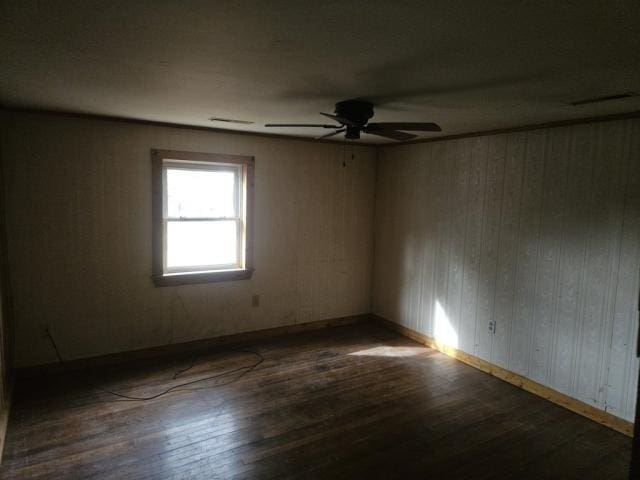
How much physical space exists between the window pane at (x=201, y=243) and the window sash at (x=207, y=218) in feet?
0.12

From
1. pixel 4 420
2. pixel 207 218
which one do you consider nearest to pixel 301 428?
pixel 4 420

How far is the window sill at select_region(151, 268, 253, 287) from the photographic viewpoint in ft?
14.3

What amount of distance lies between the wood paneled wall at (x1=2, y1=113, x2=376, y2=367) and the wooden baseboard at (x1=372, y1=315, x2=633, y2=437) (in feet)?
4.51

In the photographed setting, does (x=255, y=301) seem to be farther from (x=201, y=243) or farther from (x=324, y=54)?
(x=324, y=54)

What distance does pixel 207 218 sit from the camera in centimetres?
461

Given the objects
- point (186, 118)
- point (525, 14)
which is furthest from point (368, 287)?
point (525, 14)

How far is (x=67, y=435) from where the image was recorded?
2975mm

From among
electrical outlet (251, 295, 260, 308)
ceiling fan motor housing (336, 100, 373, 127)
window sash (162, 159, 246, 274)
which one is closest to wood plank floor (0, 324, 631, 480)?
electrical outlet (251, 295, 260, 308)

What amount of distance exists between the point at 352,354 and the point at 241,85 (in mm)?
3160

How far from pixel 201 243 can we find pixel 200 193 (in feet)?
1.83

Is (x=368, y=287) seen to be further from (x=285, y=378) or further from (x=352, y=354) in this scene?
(x=285, y=378)

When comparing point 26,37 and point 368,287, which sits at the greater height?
point 26,37

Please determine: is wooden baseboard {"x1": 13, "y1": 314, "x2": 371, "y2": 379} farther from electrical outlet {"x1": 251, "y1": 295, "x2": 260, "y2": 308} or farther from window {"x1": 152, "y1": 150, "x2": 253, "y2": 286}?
window {"x1": 152, "y1": 150, "x2": 253, "y2": 286}

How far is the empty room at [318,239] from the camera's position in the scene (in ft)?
6.15
